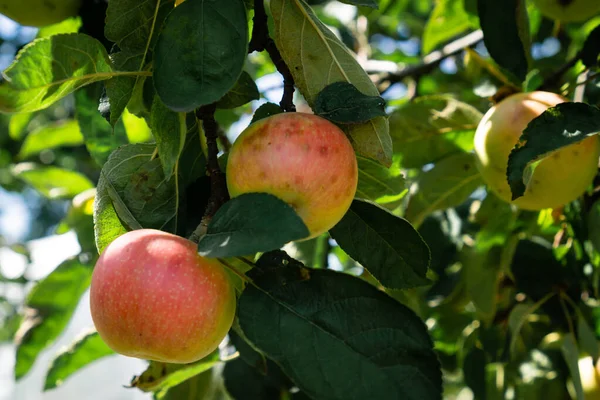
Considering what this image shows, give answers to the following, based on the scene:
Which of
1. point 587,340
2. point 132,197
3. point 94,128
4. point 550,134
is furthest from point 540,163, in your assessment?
point 94,128

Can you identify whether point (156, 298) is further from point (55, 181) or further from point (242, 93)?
point (55, 181)

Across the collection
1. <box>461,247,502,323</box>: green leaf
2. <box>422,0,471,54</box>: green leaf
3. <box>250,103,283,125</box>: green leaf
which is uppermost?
<box>250,103,283,125</box>: green leaf

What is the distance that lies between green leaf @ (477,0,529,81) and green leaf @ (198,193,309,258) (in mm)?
673

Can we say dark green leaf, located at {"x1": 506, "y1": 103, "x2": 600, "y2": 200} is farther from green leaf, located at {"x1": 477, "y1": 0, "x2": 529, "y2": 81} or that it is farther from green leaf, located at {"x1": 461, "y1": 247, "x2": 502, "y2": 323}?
green leaf, located at {"x1": 461, "y1": 247, "x2": 502, "y2": 323}

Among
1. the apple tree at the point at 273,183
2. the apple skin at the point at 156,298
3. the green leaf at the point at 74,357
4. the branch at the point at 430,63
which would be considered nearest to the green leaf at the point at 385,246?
the apple tree at the point at 273,183

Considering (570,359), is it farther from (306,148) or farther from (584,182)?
(306,148)

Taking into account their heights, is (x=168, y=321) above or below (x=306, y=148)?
below

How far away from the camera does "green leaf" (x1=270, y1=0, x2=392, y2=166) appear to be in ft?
2.80

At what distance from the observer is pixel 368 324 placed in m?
0.80

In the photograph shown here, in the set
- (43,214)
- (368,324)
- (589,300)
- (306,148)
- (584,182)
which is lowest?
(43,214)

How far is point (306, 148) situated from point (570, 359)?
32.2 inches

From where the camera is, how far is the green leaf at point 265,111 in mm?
893

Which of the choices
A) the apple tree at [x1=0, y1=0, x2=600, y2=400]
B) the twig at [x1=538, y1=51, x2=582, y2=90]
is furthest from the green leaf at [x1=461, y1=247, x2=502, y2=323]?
the twig at [x1=538, y1=51, x2=582, y2=90]

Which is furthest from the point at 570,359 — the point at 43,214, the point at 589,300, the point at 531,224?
the point at 43,214
